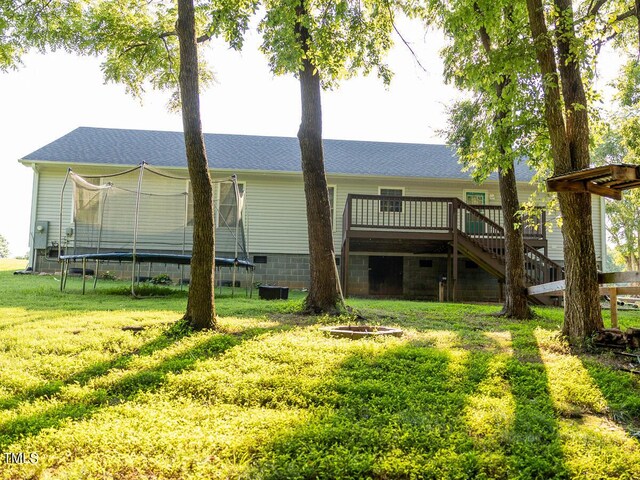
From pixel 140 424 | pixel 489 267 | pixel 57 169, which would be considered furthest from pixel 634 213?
pixel 140 424

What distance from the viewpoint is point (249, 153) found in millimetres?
17734

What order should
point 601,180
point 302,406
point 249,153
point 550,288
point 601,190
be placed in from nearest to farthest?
point 302,406 < point 601,180 < point 601,190 < point 550,288 < point 249,153

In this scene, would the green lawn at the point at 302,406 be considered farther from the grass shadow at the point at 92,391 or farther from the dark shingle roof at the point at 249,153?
the dark shingle roof at the point at 249,153

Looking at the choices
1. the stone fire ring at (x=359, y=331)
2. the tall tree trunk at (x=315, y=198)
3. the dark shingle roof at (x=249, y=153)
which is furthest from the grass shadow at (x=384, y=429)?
the dark shingle roof at (x=249, y=153)

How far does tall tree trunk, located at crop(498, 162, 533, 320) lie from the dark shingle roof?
743 cm

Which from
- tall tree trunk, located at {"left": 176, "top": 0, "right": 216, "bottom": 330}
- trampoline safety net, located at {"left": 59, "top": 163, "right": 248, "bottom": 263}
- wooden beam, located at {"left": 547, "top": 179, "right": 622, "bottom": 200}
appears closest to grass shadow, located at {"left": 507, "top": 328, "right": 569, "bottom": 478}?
wooden beam, located at {"left": 547, "top": 179, "right": 622, "bottom": 200}

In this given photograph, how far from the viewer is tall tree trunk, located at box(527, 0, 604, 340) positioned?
568 cm

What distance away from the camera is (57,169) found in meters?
15.9

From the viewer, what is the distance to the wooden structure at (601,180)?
4.95 meters

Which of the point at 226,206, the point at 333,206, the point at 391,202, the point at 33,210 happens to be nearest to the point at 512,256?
the point at 226,206

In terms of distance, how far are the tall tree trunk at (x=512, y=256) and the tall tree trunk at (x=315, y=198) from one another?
349 centimetres

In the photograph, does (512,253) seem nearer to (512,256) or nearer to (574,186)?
(512,256)

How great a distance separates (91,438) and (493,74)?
602 centimetres

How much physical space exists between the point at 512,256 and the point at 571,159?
11.3ft
